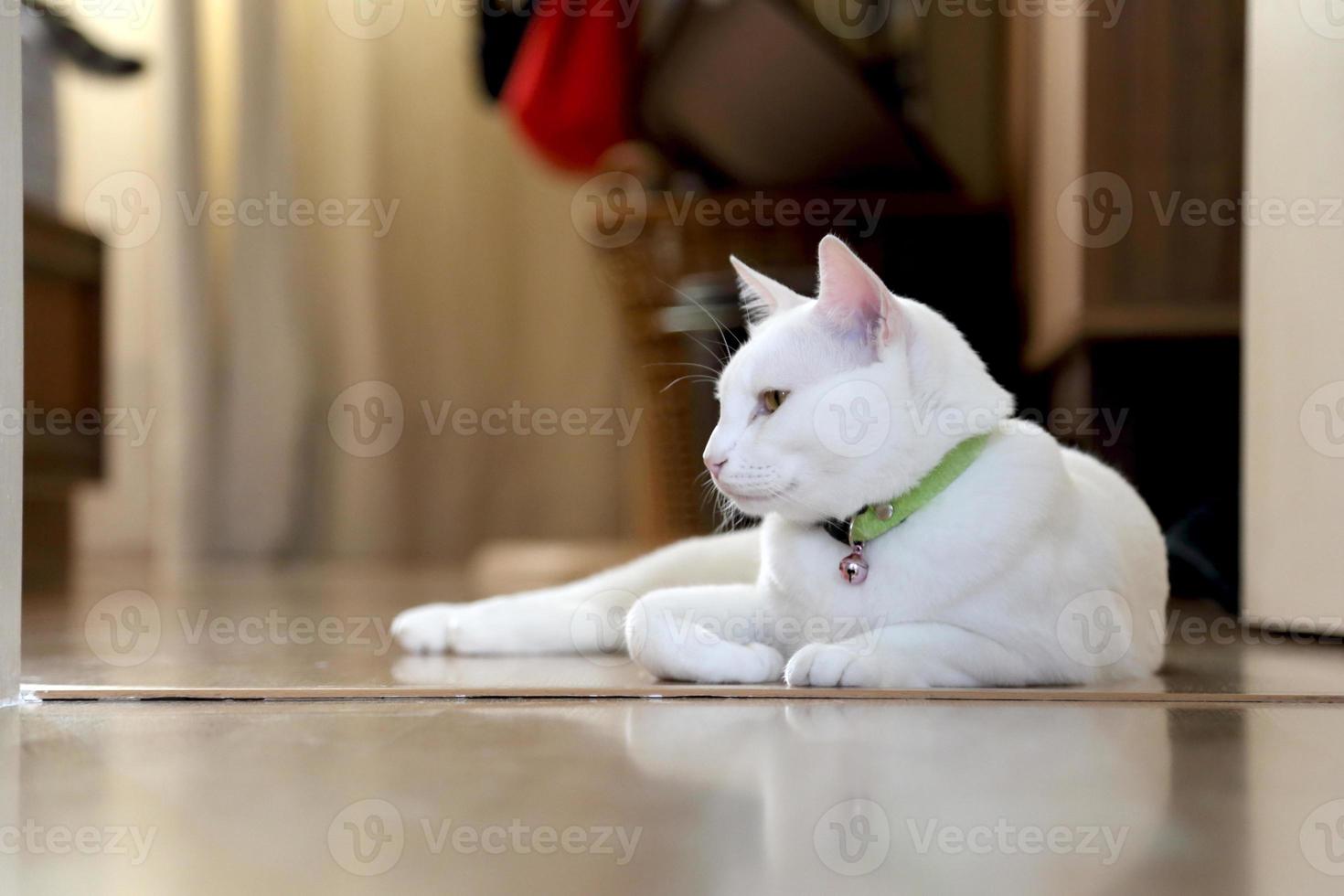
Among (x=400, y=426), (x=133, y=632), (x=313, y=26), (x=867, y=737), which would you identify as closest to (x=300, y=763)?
(x=867, y=737)

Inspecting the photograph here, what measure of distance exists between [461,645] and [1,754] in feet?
1.78

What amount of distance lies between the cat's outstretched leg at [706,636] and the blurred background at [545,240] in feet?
1.92

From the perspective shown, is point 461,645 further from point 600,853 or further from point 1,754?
point 600,853

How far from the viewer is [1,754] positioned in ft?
2.86
